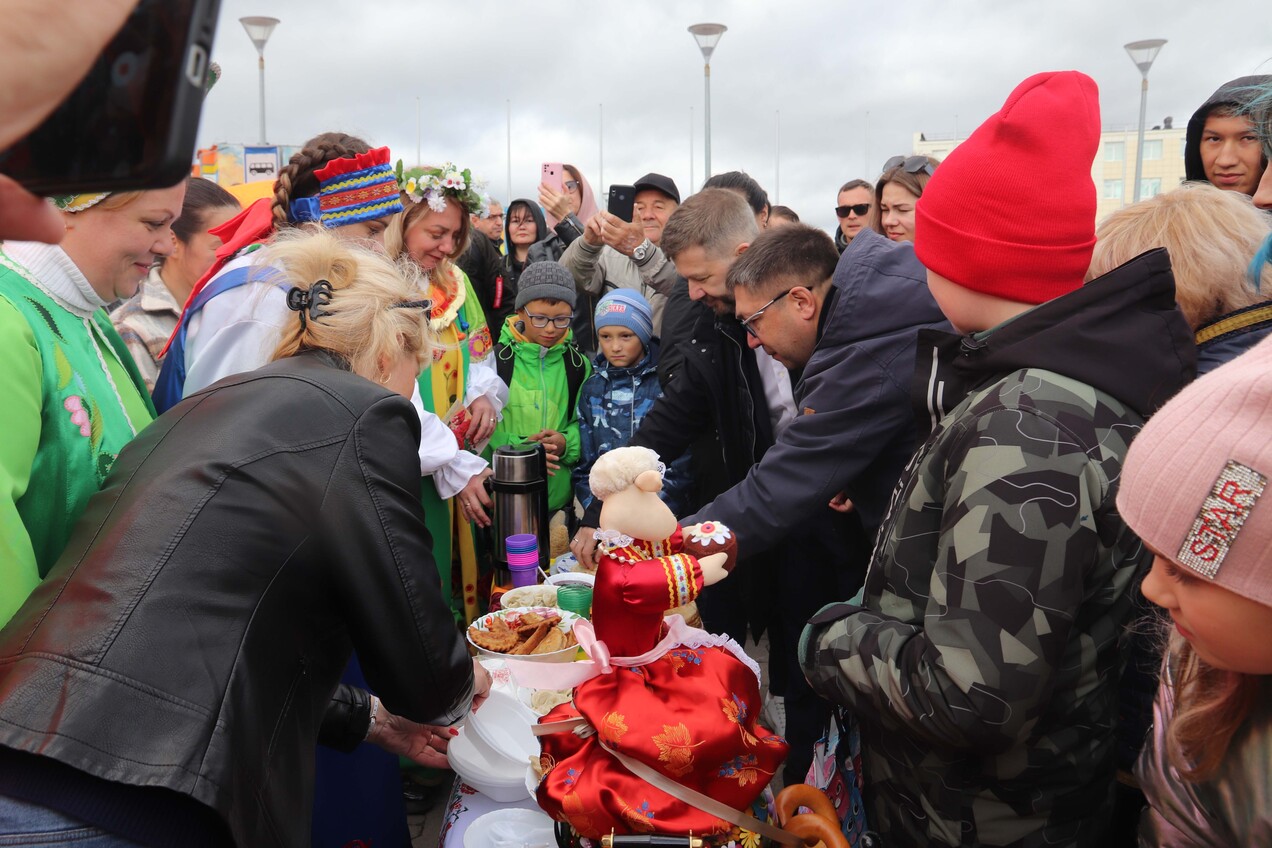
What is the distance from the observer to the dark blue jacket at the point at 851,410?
2.36 meters

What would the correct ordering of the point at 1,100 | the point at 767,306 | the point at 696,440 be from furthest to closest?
the point at 696,440, the point at 767,306, the point at 1,100

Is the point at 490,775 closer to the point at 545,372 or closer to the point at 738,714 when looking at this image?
the point at 738,714

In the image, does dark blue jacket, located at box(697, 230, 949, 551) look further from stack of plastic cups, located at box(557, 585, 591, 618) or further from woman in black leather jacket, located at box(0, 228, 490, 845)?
woman in black leather jacket, located at box(0, 228, 490, 845)

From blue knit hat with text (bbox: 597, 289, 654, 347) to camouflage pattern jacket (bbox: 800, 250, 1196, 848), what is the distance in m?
2.73

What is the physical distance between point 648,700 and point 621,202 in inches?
163

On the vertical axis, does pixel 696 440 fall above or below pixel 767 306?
below

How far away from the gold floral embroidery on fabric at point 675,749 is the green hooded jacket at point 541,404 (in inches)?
112

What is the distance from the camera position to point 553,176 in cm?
601

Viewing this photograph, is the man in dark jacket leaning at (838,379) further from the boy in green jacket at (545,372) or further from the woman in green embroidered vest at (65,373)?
the boy in green jacket at (545,372)

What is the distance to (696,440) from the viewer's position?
393cm

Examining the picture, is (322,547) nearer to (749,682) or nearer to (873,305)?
(749,682)

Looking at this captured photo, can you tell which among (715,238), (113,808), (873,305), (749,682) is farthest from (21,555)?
(715,238)

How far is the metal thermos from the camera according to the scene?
3246mm

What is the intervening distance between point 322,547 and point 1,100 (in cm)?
102
